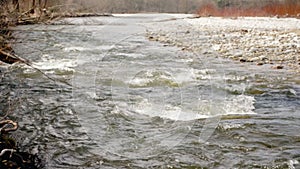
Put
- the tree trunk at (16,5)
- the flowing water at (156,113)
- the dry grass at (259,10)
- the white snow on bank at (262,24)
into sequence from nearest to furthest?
1. the flowing water at (156,113)
2. the tree trunk at (16,5)
3. the white snow on bank at (262,24)
4. the dry grass at (259,10)

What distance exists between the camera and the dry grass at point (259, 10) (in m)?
30.3

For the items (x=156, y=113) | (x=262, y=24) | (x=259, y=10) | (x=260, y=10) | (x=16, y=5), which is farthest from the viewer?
(x=259, y=10)

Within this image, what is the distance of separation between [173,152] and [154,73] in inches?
204

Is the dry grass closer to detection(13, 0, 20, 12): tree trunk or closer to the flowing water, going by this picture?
the flowing water

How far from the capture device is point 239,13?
38.4 m

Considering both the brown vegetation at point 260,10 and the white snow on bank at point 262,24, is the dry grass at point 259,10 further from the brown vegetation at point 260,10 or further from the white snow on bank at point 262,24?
the white snow on bank at point 262,24

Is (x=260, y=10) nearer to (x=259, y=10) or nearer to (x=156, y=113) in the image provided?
(x=259, y=10)

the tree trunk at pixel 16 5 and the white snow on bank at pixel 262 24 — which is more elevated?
the tree trunk at pixel 16 5

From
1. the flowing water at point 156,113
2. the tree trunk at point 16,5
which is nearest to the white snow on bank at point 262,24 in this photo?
the flowing water at point 156,113

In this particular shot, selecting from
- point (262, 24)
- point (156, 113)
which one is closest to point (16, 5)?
point (156, 113)

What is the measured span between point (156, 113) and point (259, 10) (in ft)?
104

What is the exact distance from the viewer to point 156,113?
6.60 meters

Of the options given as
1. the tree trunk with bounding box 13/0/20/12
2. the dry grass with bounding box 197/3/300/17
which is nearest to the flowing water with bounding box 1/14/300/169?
the tree trunk with bounding box 13/0/20/12

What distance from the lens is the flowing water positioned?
4883 millimetres
